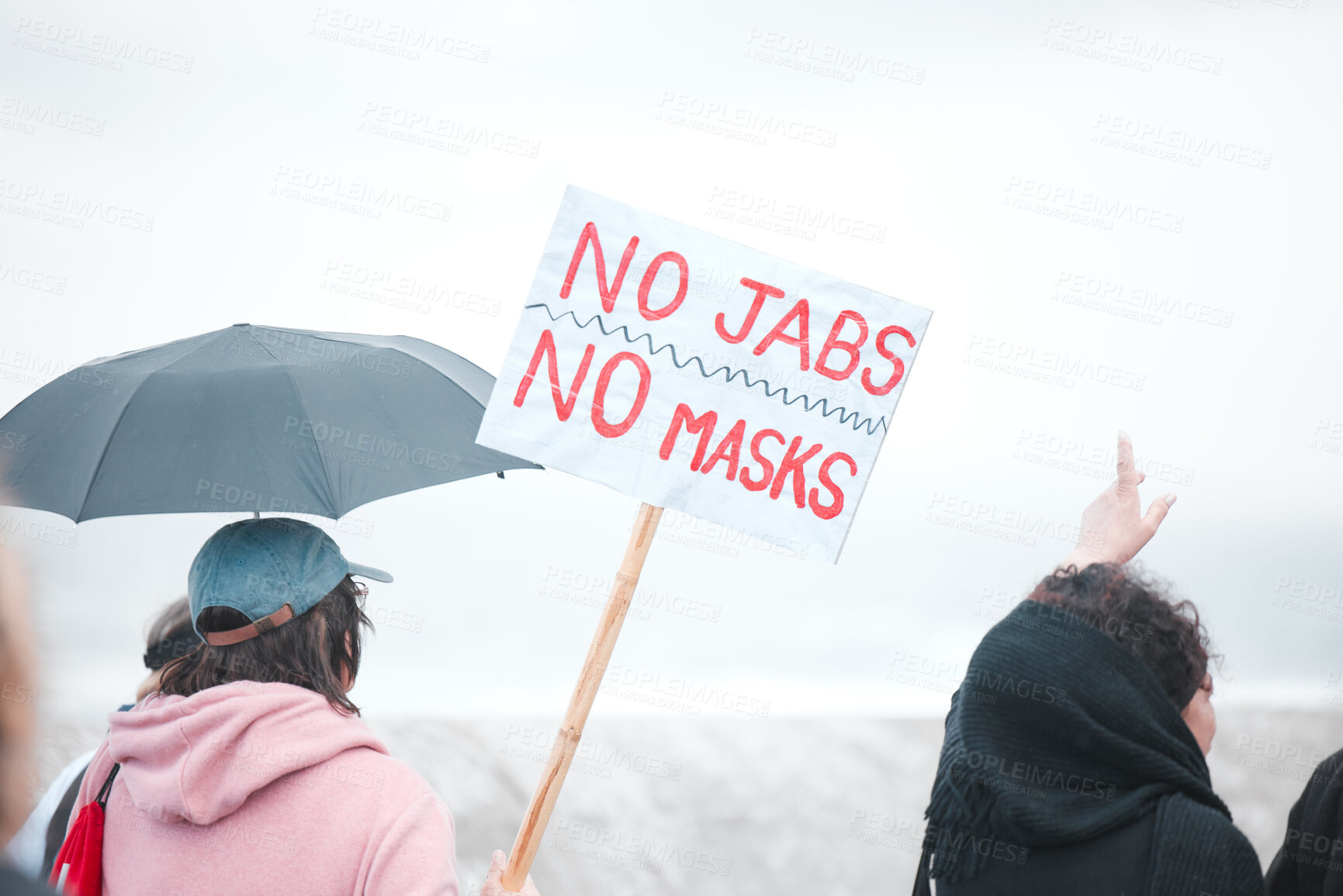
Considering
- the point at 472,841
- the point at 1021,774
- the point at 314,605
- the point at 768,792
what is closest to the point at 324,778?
the point at 314,605

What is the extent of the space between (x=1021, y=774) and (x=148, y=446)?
140 centimetres

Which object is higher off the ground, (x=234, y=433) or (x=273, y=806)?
(x=234, y=433)

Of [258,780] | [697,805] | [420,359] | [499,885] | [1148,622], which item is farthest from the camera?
[697,805]

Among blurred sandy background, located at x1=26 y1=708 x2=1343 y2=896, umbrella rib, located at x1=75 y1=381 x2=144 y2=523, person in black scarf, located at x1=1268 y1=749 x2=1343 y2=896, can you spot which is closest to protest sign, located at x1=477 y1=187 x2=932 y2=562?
umbrella rib, located at x1=75 y1=381 x2=144 y2=523

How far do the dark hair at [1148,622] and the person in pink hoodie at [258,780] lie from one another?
2.89 feet

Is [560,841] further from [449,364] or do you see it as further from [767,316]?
[767,316]

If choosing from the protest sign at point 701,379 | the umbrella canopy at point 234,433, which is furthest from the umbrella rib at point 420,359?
the protest sign at point 701,379

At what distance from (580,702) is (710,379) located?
1.91ft

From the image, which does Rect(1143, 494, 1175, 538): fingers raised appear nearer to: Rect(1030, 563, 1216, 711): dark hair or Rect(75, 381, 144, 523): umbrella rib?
Rect(1030, 563, 1216, 711): dark hair

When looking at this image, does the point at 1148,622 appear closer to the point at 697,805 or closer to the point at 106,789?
the point at 106,789

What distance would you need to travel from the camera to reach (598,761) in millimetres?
5344

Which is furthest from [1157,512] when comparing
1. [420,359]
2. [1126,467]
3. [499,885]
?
[420,359]

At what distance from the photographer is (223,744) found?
4.15 ft

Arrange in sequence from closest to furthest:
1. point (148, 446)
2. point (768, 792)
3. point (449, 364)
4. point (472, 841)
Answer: point (148, 446) → point (449, 364) → point (472, 841) → point (768, 792)
